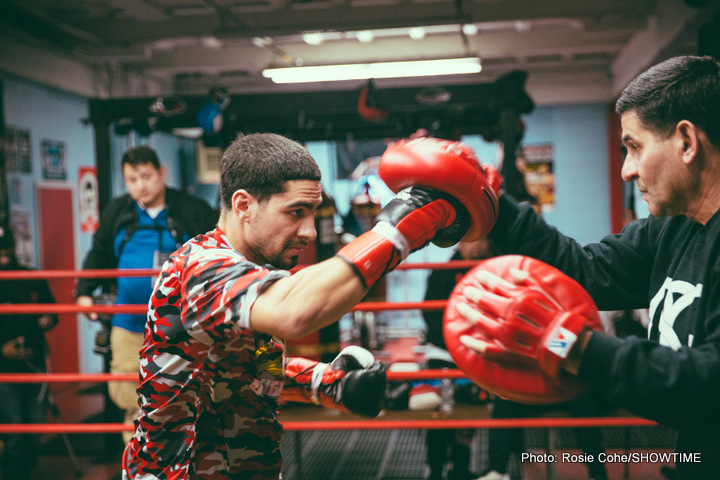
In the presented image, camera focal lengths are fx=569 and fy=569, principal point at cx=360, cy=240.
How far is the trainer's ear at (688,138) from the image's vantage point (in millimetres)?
1091

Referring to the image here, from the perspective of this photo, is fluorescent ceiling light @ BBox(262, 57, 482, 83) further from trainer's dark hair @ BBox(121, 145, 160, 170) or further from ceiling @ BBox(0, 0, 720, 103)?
trainer's dark hair @ BBox(121, 145, 160, 170)

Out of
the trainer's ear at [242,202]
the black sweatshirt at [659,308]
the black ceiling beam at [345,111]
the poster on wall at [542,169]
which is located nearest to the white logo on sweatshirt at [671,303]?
the black sweatshirt at [659,308]

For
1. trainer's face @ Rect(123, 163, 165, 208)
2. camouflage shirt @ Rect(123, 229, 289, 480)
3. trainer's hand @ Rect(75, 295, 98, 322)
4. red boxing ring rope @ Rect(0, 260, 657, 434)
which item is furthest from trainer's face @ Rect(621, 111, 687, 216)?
trainer's hand @ Rect(75, 295, 98, 322)

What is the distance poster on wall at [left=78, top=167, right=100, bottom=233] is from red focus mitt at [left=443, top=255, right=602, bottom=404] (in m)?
6.60

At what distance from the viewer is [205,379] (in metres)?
1.20

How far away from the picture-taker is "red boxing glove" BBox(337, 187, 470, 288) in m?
1.01

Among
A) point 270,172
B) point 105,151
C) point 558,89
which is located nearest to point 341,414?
point 105,151

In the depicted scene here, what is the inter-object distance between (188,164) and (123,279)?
23.8 ft

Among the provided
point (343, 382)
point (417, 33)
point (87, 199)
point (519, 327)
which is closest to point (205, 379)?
point (343, 382)

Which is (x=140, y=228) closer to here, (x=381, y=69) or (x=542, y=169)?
(x=381, y=69)

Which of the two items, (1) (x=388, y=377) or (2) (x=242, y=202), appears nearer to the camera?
(2) (x=242, y=202)

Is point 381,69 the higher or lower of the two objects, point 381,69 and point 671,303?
the higher

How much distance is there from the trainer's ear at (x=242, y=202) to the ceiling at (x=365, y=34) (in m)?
3.99

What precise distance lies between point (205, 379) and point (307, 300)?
404 millimetres
